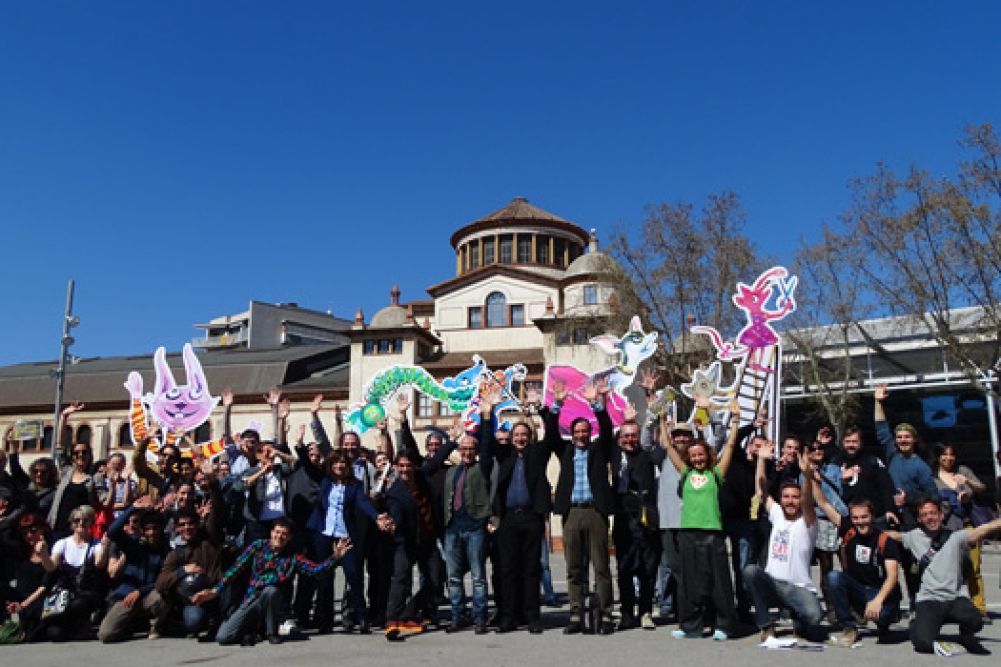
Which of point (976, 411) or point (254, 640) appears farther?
point (976, 411)

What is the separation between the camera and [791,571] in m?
7.14

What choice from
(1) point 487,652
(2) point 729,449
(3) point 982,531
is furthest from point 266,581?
(3) point 982,531

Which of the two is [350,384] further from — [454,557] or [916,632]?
[916,632]

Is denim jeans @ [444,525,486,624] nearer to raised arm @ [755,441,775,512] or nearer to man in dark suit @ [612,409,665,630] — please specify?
man in dark suit @ [612,409,665,630]

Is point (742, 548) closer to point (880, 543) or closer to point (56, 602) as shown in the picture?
point (880, 543)

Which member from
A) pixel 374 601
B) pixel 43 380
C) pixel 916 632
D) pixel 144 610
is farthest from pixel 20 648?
pixel 43 380

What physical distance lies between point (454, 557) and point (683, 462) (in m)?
2.52

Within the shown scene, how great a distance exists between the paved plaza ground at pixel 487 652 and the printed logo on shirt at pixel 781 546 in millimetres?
770

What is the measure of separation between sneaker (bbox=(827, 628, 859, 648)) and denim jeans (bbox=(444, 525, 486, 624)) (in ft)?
10.6

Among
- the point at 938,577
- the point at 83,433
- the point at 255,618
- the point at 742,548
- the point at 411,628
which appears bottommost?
the point at 411,628

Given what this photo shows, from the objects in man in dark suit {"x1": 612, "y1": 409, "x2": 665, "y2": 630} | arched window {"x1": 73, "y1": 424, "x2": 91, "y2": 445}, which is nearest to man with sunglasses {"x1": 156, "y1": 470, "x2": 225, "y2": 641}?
man in dark suit {"x1": 612, "y1": 409, "x2": 665, "y2": 630}

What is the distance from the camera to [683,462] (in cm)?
795

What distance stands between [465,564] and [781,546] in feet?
10.5

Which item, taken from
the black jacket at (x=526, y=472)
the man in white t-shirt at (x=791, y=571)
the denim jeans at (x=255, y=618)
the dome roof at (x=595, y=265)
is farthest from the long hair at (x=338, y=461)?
the dome roof at (x=595, y=265)
